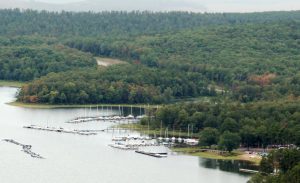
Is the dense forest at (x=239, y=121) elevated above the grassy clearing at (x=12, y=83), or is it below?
below

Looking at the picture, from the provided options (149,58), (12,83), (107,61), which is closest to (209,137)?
(12,83)

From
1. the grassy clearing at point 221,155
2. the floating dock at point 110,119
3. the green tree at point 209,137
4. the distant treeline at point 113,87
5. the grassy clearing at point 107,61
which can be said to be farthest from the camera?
the grassy clearing at point 107,61

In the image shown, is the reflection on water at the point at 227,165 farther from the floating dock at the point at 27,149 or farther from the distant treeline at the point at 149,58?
the distant treeline at the point at 149,58

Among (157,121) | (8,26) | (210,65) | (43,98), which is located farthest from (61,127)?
(8,26)

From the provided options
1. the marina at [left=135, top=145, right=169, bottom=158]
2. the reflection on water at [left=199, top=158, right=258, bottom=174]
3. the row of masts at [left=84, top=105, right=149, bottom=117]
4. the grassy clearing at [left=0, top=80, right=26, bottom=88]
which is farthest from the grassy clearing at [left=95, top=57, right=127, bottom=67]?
the reflection on water at [left=199, top=158, right=258, bottom=174]

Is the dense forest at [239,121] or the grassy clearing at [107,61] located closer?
the dense forest at [239,121]

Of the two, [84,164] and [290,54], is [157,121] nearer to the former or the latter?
[84,164]

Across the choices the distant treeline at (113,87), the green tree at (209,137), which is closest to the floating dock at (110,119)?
the distant treeline at (113,87)

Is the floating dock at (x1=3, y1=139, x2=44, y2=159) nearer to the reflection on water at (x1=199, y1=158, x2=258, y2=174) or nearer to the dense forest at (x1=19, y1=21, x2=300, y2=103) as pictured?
the reflection on water at (x1=199, y1=158, x2=258, y2=174)
